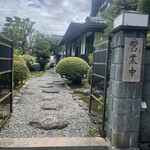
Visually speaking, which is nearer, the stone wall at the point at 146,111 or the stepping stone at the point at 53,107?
the stone wall at the point at 146,111

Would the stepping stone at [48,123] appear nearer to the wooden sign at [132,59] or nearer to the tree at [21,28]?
the wooden sign at [132,59]

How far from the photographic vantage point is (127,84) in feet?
8.21

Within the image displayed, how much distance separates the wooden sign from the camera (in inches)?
96.3

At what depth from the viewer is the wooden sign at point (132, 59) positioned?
8.02 ft

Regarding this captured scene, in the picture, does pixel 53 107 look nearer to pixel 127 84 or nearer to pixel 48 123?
pixel 48 123

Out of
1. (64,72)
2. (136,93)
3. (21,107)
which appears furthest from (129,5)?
(21,107)

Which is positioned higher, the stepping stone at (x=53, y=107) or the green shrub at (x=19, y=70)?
the green shrub at (x=19, y=70)

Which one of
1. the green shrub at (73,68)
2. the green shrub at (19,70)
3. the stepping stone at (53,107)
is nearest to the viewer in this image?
the stepping stone at (53,107)

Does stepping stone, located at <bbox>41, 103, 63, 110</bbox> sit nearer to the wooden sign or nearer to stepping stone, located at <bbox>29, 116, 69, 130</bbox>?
stepping stone, located at <bbox>29, 116, 69, 130</bbox>

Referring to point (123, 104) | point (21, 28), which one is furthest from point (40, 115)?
point (21, 28)

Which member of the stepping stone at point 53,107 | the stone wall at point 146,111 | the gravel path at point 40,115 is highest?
the stone wall at point 146,111

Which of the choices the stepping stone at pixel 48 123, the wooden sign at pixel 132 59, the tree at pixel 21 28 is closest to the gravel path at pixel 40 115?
the stepping stone at pixel 48 123

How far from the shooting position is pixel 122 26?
238 cm

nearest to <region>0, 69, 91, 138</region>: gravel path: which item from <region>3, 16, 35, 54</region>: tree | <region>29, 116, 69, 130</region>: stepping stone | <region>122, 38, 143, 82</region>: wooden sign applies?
<region>29, 116, 69, 130</region>: stepping stone
